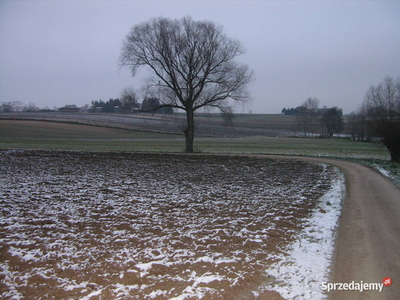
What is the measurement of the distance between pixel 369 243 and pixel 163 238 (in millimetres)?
4790

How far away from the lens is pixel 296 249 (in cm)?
696

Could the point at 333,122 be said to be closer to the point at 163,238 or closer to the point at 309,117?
the point at 309,117

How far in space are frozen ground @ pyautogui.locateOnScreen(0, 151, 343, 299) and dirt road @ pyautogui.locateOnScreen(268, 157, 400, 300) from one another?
0.39m

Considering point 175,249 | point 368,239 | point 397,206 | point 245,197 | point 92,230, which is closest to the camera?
point 175,249

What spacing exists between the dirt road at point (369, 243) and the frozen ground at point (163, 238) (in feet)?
1.28

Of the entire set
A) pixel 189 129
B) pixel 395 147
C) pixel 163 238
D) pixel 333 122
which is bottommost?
pixel 163 238

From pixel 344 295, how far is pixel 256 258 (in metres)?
1.83

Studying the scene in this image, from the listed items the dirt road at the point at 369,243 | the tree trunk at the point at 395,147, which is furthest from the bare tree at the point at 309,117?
the dirt road at the point at 369,243

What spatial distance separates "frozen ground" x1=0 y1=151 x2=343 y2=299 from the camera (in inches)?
213

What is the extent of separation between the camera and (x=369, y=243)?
720cm

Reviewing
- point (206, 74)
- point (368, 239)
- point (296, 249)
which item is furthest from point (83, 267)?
point (206, 74)

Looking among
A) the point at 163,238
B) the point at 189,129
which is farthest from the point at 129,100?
the point at 163,238

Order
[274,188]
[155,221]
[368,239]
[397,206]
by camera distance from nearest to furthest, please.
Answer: [368,239], [155,221], [397,206], [274,188]

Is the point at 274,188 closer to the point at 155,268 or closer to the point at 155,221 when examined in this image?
the point at 155,221
